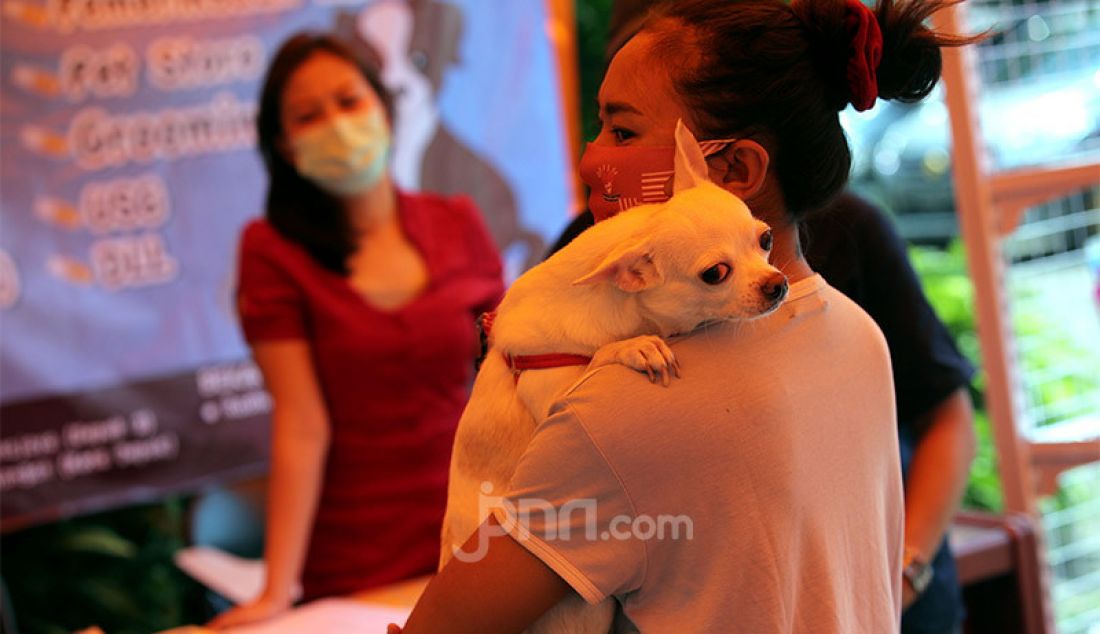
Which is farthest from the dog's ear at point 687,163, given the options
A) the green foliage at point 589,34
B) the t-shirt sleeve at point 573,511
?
the green foliage at point 589,34

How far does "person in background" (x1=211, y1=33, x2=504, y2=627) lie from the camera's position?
6.72ft

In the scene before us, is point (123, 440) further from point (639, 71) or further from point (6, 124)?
point (639, 71)

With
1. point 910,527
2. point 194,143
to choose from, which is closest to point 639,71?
point 910,527

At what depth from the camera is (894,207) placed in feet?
13.6

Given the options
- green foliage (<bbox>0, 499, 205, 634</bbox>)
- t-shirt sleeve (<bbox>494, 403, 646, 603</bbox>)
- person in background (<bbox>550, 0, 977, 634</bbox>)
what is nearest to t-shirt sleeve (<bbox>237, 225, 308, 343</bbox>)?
person in background (<bbox>550, 0, 977, 634</bbox>)

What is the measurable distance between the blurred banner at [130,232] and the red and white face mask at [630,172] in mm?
2236

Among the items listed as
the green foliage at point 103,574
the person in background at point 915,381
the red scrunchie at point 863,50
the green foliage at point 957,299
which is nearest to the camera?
the red scrunchie at point 863,50

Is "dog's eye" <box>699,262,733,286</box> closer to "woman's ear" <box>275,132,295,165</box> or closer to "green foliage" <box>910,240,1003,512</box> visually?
"woman's ear" <box>275,132,295,165</box>

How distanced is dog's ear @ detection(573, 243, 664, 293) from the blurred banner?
2325 millimetres

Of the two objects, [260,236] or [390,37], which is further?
[390,37]

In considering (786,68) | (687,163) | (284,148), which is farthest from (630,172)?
(284,148)

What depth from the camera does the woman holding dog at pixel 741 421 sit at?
889 millimetres

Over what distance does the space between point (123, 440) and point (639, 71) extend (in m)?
2.36

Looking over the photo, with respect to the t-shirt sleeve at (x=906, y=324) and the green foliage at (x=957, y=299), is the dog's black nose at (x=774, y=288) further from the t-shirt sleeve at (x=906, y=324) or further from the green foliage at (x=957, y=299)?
the green foliage at (x=957, y=299)
